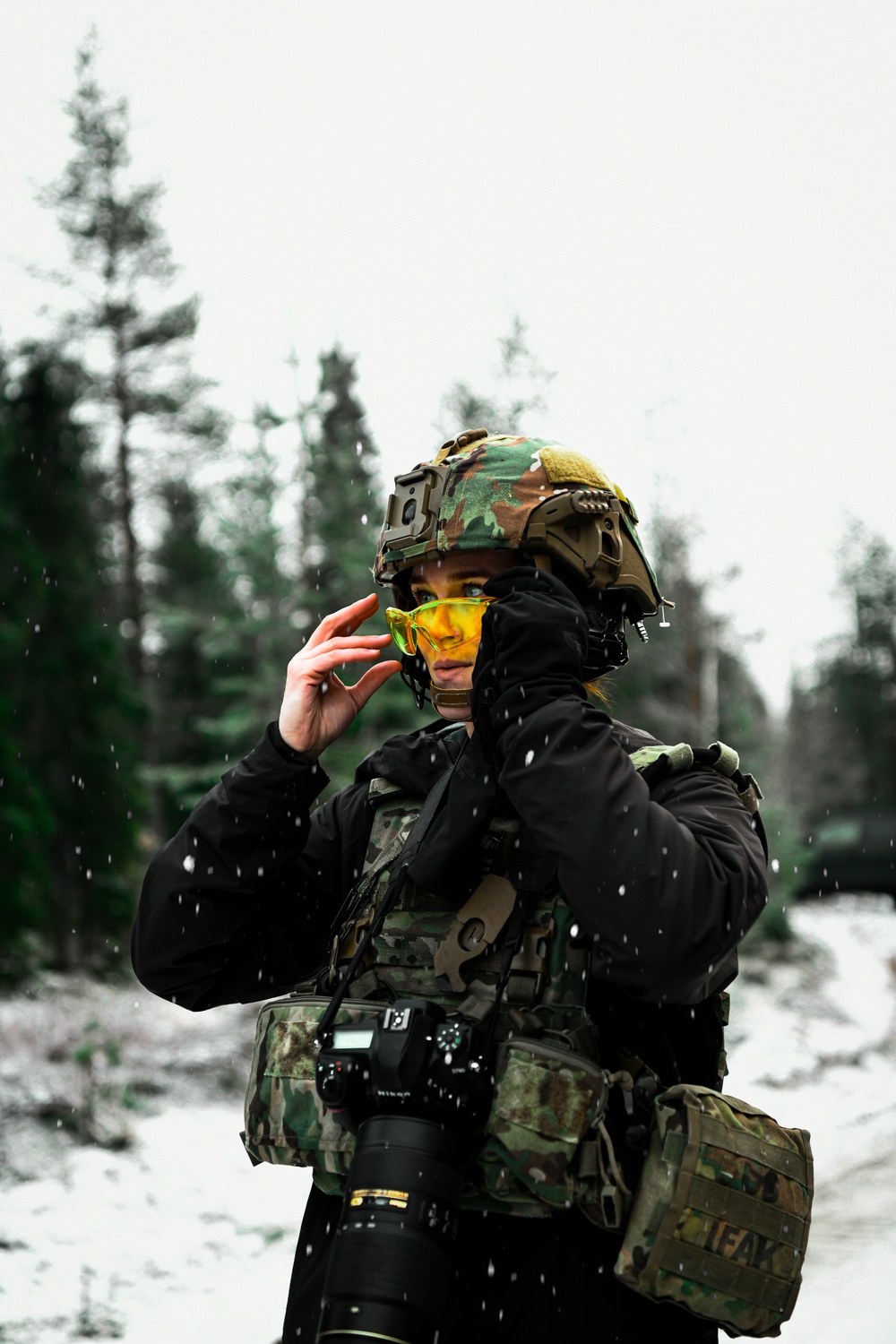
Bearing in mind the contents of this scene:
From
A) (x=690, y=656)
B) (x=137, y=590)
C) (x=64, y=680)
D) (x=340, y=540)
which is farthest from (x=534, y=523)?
(x=137, y=590)

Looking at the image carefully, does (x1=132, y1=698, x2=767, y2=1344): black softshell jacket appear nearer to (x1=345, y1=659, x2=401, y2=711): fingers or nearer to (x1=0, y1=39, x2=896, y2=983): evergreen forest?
(x1=345, y1=659, x2=401, y2=711): fingers

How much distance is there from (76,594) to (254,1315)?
964 centimetres

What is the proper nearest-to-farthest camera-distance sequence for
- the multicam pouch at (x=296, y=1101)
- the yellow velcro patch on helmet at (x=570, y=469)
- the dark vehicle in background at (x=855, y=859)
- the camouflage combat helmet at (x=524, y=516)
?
1. the multicam pouch at (x=296, y=1101)
2. the camouflage combat helmet at (x=524, y=516)
3. the yellow velcro patch on helmet at (x=570, y=469)
4. the dark vehicle in background at (x=855, y=859)

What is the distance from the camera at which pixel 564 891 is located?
1.83 metres

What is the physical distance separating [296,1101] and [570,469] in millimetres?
1305

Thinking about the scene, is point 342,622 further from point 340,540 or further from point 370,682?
point 340,540

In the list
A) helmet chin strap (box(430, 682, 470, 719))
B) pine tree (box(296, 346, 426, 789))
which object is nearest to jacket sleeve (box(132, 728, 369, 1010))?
helmet chin strap (box(430, 682, 470, 719))

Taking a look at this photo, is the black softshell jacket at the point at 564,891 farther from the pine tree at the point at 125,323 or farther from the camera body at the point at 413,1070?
the pine tree at the point at 125,323

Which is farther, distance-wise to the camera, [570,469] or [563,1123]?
[570,469]

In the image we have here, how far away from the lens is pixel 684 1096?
193cm

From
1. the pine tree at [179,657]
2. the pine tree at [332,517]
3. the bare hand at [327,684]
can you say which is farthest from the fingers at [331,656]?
the pine tree at [179,657]

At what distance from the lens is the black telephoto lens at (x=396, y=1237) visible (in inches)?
65.6

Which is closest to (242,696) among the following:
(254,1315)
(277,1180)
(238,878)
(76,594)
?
(76,594)

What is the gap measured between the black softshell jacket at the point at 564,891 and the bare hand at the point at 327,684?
0.05 m
